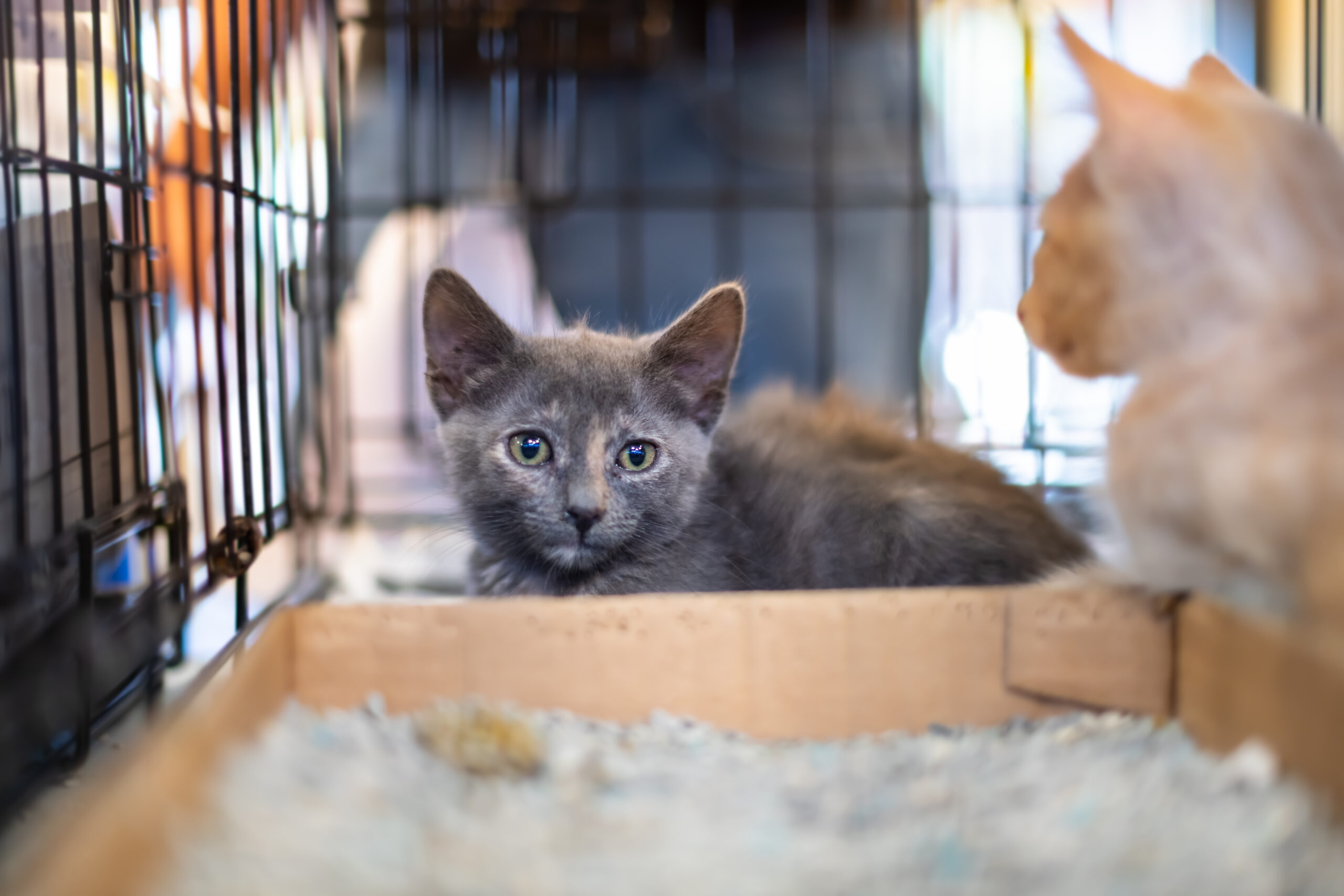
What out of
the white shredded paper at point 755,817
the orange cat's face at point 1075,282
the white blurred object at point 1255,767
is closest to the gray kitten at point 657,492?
the orange cat's face at point 1075,282

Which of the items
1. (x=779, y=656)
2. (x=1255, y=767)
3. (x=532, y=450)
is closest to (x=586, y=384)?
(x=532, y=450)

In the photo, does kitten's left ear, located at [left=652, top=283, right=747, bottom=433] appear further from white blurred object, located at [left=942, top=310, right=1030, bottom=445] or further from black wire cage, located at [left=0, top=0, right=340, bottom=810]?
white blurred object, located at [left=942, top=310, right=1030, bottom=445]

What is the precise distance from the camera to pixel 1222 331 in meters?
0.92

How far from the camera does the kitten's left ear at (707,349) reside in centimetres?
136

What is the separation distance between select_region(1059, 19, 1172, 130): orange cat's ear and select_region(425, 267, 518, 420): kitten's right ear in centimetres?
77

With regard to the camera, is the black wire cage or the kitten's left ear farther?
the kitten's left ear

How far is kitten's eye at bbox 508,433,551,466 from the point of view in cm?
128

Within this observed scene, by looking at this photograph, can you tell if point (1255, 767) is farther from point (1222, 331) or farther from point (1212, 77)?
point (1212, 77)

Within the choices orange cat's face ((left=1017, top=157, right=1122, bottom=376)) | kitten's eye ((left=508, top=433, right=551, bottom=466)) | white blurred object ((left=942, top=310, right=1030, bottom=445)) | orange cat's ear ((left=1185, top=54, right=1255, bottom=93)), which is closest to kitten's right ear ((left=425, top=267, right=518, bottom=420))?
kitten's eye ((left=508, top=433, right=551, bottom=466))

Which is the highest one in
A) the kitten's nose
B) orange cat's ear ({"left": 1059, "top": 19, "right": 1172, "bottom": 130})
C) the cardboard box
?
orange cat's ear ({"left": 1059, "top": 19, "right": 1172, "bottom": 130})

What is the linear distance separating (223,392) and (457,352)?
31 cm

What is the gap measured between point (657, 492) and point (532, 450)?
7.0 inches

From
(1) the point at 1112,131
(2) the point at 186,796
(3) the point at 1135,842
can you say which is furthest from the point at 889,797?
(1) the point at 1112,131

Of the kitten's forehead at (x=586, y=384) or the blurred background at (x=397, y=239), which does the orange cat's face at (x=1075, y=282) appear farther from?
the kitten's forehead at (x=586, y=384)
